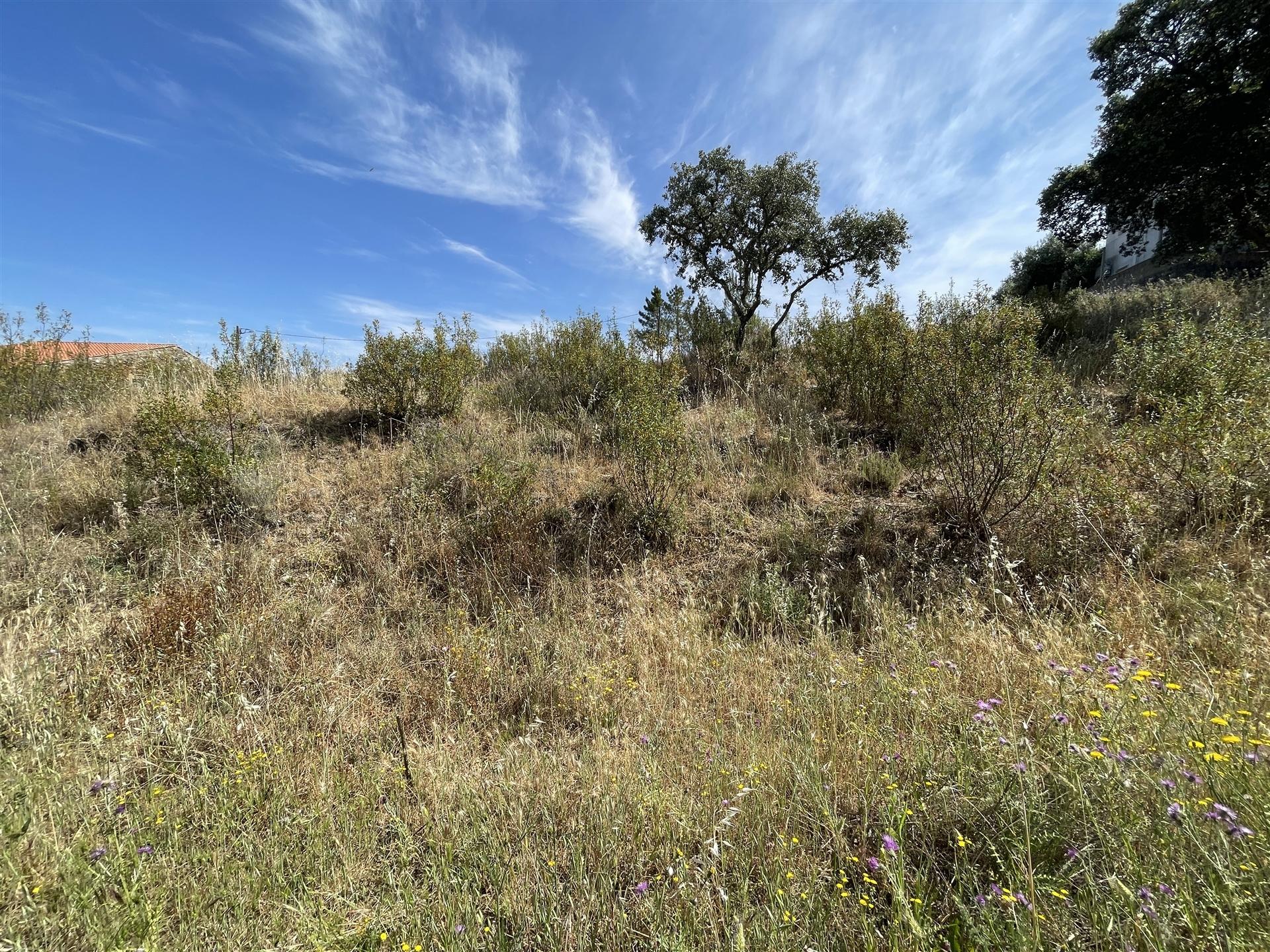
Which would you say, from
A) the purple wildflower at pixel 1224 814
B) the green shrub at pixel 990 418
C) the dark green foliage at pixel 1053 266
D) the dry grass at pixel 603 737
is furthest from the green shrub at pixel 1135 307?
the dark green foliage at pixel 1053 266

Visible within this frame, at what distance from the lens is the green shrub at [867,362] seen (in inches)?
242

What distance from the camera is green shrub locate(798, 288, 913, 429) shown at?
615 cm

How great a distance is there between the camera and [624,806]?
6.31 feet

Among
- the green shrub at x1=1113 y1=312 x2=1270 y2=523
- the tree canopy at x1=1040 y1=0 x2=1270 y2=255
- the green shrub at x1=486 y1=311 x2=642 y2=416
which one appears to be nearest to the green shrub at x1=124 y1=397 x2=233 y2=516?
the green shrub at x1=486 y1=311 x2=642 y2=416

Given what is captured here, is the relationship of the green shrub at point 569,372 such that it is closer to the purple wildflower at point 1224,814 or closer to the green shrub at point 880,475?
the green shrub at point 880,475

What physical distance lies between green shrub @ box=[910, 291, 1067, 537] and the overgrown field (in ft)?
0.13

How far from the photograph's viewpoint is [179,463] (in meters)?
4.38

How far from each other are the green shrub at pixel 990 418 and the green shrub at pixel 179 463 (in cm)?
674

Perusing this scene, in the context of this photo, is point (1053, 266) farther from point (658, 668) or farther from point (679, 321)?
point (658, 668)

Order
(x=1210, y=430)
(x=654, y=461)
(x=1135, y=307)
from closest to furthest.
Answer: (x=1210, y=430)
(x=654, y=461)
(x=1135, y=307)

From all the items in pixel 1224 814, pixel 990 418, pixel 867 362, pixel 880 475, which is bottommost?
pixel 1224 814

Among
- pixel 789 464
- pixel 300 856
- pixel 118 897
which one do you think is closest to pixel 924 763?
pixel 300 856

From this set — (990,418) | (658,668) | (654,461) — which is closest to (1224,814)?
(658,668)

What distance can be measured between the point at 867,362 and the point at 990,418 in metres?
2.81
